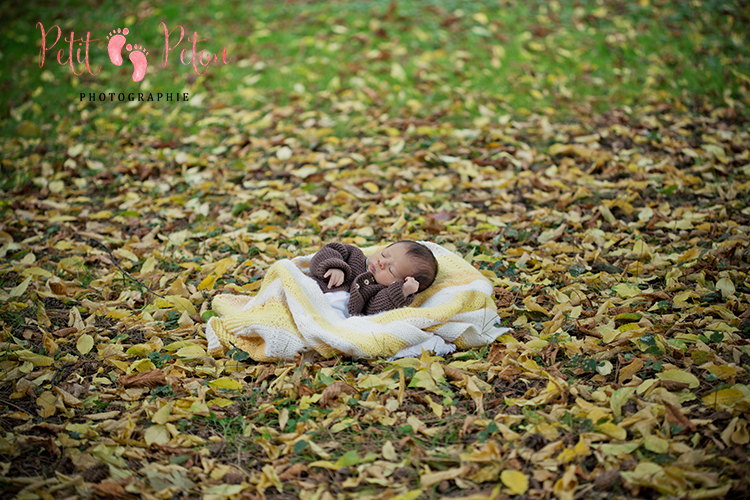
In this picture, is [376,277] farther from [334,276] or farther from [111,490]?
[111,490]

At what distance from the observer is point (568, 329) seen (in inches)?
117

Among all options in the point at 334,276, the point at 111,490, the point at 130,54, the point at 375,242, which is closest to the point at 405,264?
the point at 334,276

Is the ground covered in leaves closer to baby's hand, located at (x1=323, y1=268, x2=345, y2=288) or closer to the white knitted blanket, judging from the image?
the white knitted blanket

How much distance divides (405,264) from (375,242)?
1033 millimetres

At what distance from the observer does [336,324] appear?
117 inches

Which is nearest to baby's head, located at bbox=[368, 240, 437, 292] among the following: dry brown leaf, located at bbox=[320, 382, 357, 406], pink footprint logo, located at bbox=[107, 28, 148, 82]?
dry brown leaf, located at bbox=[320, 382, 357, 406]

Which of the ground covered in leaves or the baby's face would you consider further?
the baby's face

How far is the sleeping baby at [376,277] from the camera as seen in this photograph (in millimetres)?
3051

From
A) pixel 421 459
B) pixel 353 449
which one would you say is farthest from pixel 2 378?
pixel 421 459

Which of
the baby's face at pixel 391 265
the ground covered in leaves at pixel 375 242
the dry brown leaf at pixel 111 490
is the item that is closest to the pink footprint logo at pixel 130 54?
the ground covered in leaves at pixel 375 242

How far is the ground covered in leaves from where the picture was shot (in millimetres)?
2172

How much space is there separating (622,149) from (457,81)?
2404 mm

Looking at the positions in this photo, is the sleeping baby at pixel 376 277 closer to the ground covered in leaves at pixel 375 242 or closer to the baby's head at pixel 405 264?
the baby's head at pixel 405 264

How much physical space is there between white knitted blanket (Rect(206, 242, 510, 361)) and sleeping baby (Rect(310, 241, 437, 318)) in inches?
4.0
